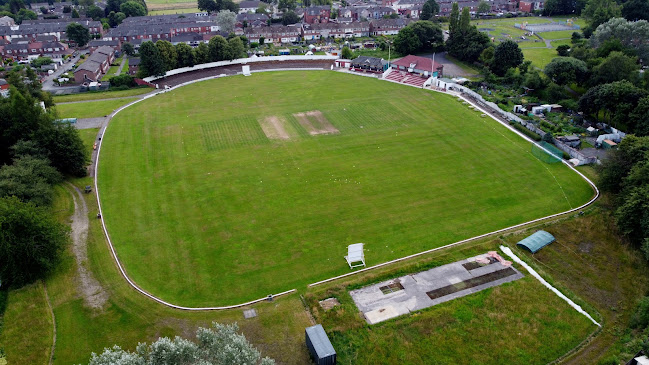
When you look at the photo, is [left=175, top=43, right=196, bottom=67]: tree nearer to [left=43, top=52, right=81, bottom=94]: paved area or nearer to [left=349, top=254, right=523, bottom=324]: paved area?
[left=43, top=52, right=81, bottom=94]: paved area

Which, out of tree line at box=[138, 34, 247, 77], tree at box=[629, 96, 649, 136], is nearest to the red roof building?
tree line at box=[138, 34, 247, 77]

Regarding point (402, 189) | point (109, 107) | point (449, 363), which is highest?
point (109, 107)

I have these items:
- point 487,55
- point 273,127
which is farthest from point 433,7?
point 273,127

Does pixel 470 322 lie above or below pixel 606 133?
below

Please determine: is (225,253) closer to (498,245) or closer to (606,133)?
(498,245)

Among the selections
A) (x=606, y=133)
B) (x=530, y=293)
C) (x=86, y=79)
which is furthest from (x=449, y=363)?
(x=86, y=79)

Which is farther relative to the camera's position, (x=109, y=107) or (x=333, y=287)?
(x=109, y=107)

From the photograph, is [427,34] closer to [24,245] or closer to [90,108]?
[90,108]
